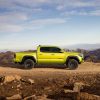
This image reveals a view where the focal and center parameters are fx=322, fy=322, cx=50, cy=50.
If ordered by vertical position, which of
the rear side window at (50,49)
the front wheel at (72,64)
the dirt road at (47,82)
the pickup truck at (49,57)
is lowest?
the dirt road at (47,82)

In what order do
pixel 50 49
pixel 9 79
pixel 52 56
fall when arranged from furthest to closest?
pixel 50 49, pixel 52 56, pixel 9 79

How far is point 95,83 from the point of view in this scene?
19.6 meters

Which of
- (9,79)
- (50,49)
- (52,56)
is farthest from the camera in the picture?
(50,49)

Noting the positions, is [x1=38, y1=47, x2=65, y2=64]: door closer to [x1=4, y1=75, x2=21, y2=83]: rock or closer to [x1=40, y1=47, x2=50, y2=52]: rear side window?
[x1=40, y1=47, x2=50, y2=52]: rear side window

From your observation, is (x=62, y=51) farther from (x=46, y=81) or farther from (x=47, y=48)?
(x=46, y=81)

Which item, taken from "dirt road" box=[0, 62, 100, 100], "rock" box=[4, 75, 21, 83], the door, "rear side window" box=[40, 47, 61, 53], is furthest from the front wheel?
"rock" box=[4, 75, 21, 83]

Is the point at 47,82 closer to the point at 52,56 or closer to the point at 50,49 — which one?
the point at 52,56

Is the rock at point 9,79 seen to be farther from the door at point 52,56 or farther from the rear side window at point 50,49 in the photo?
the rear side window at point 50,49

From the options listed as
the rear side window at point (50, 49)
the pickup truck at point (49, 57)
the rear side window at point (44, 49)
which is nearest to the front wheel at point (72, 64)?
the pickup truck at point (49, 57)

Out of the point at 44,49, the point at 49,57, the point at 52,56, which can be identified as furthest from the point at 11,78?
the point at 44,49

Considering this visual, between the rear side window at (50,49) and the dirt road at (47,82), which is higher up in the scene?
the rear side window at (50,49)

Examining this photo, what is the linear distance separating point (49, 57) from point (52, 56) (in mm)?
250

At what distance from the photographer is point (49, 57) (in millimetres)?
25281

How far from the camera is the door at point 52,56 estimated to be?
82.8 feet
